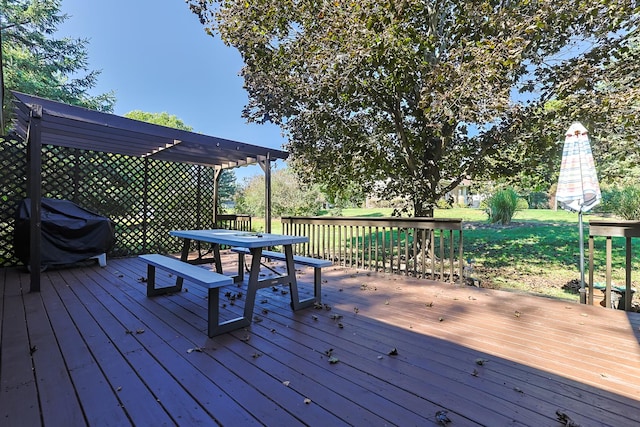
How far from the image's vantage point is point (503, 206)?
392 inches

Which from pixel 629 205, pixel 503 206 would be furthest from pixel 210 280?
pixel 503 206

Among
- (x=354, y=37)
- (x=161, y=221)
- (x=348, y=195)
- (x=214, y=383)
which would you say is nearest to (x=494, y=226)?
(x=348, y=195)

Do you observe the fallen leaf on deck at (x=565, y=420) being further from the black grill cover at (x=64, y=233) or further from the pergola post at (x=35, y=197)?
the black grill cover at (x=64, y=233)

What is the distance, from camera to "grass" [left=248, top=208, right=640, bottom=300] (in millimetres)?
4914

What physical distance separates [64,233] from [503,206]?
439 inches

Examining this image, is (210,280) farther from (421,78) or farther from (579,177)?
(421,78)

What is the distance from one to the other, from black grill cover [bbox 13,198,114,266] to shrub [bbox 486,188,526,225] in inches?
415

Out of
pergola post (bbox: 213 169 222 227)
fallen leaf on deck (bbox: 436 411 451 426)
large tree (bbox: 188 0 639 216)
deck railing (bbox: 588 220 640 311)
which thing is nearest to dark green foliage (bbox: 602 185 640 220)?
large tree (bbox: 188 0 639 216)

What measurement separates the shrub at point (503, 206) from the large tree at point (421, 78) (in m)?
4.10

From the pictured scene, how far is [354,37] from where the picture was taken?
4305 mm

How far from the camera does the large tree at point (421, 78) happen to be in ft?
13.9

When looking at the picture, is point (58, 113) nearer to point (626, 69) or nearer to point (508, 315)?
point (508, 315)

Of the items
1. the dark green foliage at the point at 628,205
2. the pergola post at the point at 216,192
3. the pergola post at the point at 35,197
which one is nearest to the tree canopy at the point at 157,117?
the pergola post at the point at 216,192

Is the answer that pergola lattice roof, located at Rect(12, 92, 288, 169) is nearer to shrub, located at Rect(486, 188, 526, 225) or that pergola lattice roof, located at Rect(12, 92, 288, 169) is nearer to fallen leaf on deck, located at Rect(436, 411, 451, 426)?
fallen leaf on deck, located at Rect(436, 411, 451, 426)
